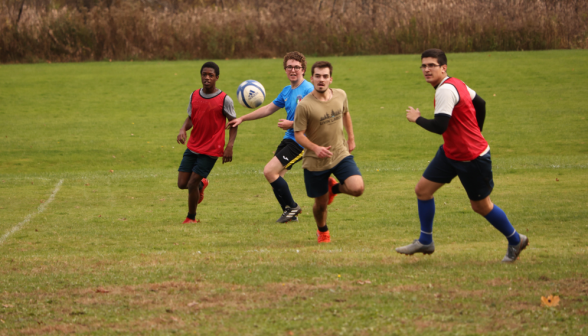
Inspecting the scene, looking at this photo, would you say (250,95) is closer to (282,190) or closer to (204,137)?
(204,137)

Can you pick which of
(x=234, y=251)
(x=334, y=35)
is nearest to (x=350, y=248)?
(x=234, y=251)

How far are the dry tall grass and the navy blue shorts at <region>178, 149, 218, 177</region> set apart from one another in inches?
891

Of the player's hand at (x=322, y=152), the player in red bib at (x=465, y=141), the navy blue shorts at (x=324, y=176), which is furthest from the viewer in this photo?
the navy blue shorts at (x=324, y=176)

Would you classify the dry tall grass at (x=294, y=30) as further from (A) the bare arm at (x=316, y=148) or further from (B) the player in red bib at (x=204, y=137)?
(A) the bare arm at (x=316, y=148)

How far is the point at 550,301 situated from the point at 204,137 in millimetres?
5454

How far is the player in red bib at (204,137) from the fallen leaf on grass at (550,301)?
16.9 ft

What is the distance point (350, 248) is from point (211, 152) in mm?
2819

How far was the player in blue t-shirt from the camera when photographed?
27.1 feet

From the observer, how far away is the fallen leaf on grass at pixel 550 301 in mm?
4473

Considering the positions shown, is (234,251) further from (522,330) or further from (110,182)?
(110,182)

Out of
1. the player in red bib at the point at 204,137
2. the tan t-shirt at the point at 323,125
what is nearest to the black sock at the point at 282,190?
the player in red bib at the point at 204,137

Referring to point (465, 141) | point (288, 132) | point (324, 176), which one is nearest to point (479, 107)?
point (465, 141)

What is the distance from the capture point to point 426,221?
20.0 ft

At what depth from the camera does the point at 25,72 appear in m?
28.8
